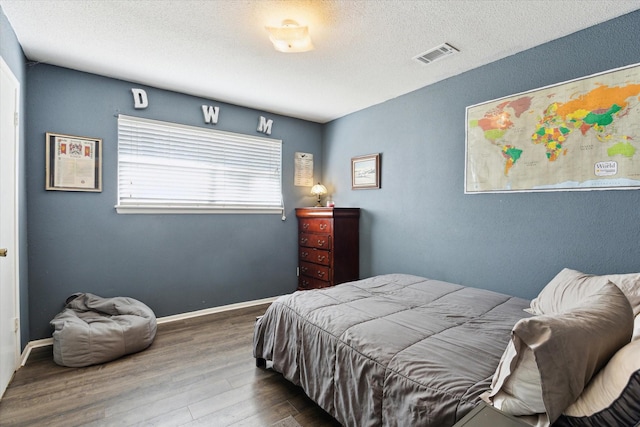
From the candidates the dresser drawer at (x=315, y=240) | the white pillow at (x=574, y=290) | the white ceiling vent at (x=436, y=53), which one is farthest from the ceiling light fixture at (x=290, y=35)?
the white pillow at (x=574, y=290)

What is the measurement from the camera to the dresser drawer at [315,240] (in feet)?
11.7

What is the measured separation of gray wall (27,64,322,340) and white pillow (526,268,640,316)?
9.46ft

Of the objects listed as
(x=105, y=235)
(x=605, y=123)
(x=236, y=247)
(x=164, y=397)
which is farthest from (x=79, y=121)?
(x=605, y=123)

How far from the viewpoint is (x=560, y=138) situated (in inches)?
84.6

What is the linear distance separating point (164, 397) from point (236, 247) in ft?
6.26

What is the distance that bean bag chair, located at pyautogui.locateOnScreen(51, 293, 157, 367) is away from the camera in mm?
2236

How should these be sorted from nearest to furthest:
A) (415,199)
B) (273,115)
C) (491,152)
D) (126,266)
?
(491,152)
(126,266)
(415,199)
(273,115)

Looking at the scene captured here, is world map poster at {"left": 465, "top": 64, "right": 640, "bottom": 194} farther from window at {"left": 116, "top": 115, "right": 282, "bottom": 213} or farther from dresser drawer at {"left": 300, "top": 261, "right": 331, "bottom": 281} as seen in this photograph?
window at {"left": 116, "top": 115, "right": 282, "bottom": 213}

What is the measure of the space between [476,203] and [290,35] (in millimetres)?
2054

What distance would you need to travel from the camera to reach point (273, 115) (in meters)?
3.97

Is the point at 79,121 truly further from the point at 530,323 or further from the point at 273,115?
the point at 530,323

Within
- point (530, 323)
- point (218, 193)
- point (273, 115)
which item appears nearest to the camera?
point (530, 323)

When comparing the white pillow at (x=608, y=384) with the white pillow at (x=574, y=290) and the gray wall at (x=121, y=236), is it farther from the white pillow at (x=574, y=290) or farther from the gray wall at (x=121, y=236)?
the gray wall at (x=121, y=236)

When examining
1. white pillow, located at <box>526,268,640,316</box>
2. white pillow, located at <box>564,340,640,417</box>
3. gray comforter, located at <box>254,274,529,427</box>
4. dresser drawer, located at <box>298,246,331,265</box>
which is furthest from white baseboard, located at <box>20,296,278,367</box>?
white pillow, located at <box>564,340,640,417</box>
